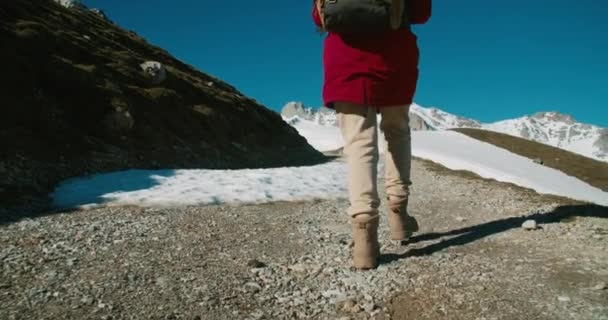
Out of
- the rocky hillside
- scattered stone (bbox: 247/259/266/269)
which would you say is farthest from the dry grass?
scattered stone (bbox: 247/259/266/269)

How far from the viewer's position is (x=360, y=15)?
14.7ft

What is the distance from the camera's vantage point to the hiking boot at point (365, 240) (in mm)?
4559

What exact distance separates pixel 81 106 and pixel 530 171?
30455mm

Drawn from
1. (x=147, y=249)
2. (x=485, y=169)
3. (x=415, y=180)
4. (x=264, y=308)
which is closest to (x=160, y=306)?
(x=264, y=308)

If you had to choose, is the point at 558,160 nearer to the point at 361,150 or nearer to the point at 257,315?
the point at 361,150

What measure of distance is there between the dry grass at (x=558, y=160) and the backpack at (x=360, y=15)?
4037 cm

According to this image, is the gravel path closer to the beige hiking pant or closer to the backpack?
the beige hiking pant

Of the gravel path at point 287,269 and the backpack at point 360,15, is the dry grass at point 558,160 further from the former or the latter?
the backpack at point 360,15

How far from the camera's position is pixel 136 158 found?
15.8 meters

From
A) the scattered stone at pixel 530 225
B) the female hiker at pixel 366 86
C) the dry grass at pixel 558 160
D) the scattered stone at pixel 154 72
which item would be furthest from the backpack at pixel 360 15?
the dry grass at pixel 558 160

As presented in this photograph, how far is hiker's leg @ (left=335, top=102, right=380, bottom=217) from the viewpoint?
182 inches

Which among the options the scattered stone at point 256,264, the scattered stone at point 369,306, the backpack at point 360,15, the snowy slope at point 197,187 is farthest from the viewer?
the snowy slope at point 197,187

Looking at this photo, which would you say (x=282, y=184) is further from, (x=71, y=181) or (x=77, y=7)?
(x=77, y=7)

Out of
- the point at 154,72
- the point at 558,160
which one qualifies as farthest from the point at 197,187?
the point at 558,160
